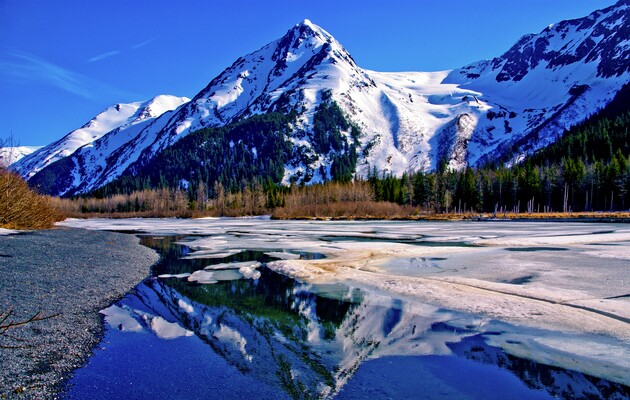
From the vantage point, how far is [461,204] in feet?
437

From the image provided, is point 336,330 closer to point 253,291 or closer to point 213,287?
point 253,291

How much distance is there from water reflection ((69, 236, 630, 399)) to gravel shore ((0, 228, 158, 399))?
626 millimetres

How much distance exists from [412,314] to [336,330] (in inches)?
115

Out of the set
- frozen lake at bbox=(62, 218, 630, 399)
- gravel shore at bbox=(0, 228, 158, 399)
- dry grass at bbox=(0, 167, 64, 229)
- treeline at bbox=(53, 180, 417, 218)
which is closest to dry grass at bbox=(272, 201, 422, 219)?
treeline at bbox=(53, 180, 417, 218)

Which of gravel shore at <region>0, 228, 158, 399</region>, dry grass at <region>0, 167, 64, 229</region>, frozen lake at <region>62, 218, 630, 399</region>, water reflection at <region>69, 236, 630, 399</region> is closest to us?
water reflection at <region>69, 236, 630, 399</region>

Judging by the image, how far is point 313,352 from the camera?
11016 millimetres

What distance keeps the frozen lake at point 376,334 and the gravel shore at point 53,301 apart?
664 millimetres

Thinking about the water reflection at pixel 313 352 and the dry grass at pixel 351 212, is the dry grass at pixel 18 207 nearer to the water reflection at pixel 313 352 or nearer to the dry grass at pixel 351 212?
the water reflection at pixel 313 352

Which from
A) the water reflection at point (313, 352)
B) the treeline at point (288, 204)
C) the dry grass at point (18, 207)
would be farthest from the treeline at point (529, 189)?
the water reflection at point (313, 352)

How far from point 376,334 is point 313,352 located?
2.29 meters

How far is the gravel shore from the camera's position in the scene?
9.23 metres

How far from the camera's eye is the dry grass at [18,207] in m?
31.0

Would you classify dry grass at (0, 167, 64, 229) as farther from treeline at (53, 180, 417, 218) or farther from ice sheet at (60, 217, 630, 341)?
treeline at (53, 180, 417, 218)

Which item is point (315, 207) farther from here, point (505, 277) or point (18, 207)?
point (505, 277)
